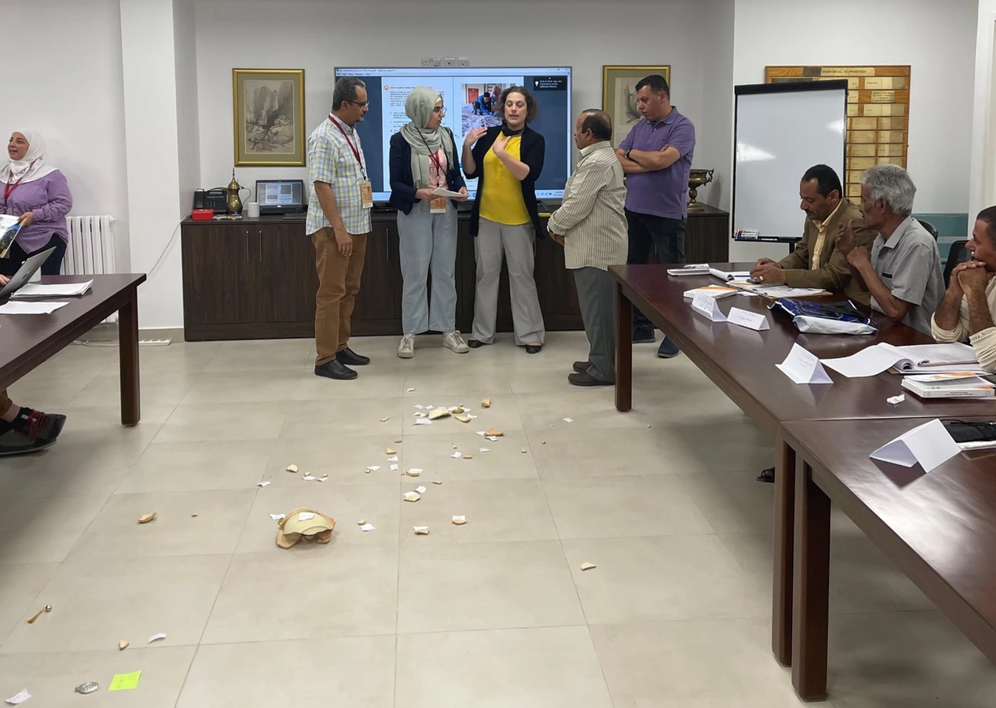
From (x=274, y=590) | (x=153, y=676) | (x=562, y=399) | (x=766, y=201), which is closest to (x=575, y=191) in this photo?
(x=562, y=399)

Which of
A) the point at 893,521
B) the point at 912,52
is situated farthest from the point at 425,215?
the point at 893,521

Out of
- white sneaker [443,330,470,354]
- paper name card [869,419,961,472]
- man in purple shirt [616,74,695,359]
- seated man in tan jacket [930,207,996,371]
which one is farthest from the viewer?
white sneaker [443,330,470,354]

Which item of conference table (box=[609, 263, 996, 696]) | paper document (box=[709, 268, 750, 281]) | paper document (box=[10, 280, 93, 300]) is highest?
paper document (box=[709, 268, 750, 281])

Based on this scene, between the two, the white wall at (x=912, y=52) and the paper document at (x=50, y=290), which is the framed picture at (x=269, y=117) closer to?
the paper document at (x=50, y=290)

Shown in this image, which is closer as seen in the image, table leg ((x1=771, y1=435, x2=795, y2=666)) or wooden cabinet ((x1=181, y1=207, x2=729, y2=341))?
table leg ((x1=771, y1=435, x2=795, y2=666))

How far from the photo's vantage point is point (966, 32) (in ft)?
23.0

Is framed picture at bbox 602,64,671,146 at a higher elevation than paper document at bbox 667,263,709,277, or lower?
higher

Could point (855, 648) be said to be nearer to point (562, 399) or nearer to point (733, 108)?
point (562, 399)

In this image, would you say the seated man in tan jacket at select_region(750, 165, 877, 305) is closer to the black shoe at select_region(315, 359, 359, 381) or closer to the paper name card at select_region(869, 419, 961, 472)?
the paper name card at select_region(869, 419, 961, 472)

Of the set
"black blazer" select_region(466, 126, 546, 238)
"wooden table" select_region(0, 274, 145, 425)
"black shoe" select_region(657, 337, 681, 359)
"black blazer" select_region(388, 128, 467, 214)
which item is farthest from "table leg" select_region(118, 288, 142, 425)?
"black shoe" select_region(657, 337, 681, 359)

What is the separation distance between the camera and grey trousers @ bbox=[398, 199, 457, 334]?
6430mm

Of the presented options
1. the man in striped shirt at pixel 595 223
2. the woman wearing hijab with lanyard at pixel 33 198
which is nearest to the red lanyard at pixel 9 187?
the woman wearing hijab with lanyard at pixel 33 198

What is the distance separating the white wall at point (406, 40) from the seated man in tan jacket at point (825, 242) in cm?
338

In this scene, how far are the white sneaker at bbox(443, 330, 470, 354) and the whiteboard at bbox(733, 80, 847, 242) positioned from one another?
1919 millimetres
